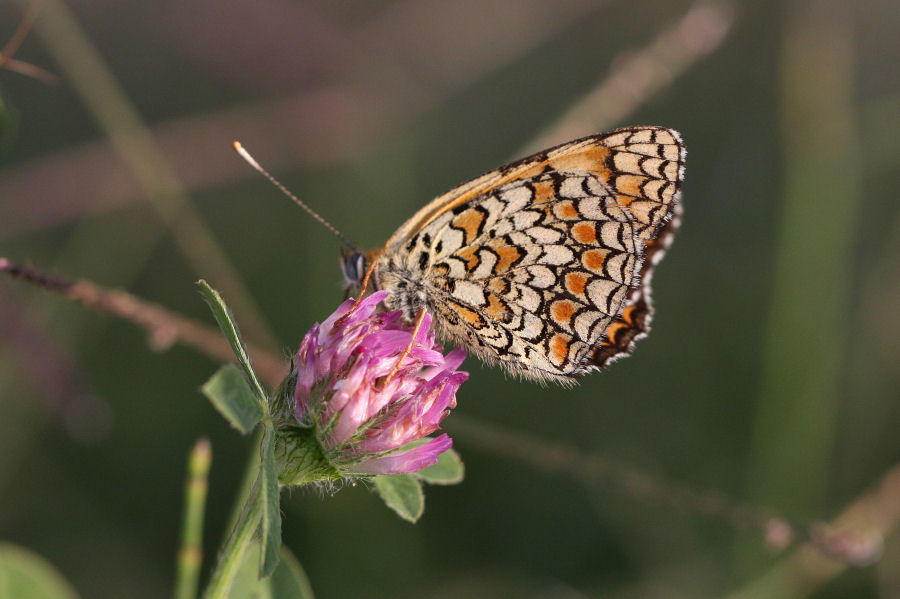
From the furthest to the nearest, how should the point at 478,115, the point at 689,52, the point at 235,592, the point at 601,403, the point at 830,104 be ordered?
the point at 478,115
the point at 601,403
the point at 830,104
the point at 689,52
the point at 235,592

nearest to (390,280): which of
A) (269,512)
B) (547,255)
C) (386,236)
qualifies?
(547,255)

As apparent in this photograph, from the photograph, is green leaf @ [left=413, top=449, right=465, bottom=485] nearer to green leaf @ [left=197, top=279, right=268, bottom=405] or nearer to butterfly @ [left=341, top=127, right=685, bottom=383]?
butterfly @ [left=341, top=127, right=685, bottom=383]

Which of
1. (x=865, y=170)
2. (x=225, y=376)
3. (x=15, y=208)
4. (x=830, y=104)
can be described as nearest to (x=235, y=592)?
(x=225, y=376)

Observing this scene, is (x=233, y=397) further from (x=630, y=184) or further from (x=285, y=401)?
(x=630, y=184)

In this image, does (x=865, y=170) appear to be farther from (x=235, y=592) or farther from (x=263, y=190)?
(x=235, y=592)

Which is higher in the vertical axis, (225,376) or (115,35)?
(115,35)

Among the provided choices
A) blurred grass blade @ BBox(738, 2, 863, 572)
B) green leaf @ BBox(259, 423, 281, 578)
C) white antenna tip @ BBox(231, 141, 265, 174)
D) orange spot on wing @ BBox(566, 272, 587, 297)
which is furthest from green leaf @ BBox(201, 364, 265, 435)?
blurred grass blade @ BBox(738, 2, 863, 572)
